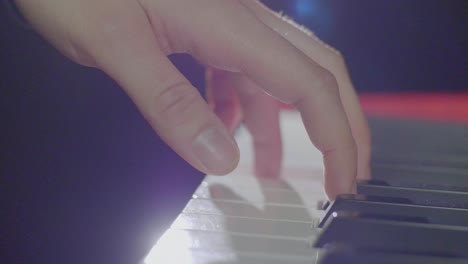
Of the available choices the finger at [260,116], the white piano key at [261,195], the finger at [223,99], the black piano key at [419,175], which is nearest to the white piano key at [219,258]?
the white piano key at [261,195]

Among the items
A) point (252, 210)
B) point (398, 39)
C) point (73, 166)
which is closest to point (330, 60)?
point (252, 210)

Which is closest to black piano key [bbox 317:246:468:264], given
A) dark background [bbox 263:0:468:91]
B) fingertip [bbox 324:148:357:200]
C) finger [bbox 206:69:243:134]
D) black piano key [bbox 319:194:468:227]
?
black piano key [bbox 319:194:468:227]

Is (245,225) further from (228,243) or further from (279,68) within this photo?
(279,68)

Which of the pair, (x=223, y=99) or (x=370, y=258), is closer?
(x=370, y=258)

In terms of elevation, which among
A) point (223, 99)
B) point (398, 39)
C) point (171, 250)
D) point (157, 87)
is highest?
point (157, 87)

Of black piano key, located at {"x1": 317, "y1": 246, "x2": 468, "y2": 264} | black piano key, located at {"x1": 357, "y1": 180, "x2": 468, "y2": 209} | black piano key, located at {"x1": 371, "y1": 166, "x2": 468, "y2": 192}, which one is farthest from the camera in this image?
black piano key, located at {"x1": 371, "y1": 166, "x2": 468, "y2": 192}

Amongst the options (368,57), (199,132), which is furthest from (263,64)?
(368,57)

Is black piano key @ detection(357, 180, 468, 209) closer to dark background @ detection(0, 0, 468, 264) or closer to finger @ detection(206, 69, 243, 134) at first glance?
dark background @ detection(0, 0, 468, 264)

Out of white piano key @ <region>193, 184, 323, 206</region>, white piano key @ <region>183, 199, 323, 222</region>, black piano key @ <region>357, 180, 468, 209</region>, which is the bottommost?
white piano key @ <region>193, 184, 323, 206</region>
